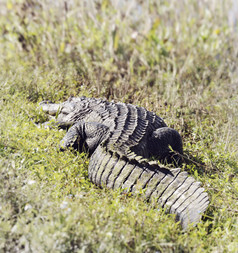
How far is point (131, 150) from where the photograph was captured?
3488 mm

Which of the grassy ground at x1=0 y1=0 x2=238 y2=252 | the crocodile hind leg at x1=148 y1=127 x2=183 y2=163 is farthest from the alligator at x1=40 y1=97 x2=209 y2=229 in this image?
the grassy ground at x1=0 y1=0 x2=238 y2=252

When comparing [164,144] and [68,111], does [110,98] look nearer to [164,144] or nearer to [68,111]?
[68,111]

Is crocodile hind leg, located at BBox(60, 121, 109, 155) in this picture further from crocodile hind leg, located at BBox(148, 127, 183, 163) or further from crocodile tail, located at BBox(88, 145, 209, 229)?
crocodile hind leg, located at BBox(148, 127, 183, 163)

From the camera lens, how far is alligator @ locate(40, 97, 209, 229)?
286 centimetres

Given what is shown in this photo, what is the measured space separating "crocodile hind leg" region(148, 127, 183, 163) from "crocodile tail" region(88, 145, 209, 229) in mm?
553

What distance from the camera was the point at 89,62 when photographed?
659 cm

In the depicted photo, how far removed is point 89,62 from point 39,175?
395 centimetres

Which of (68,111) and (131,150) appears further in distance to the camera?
(68,111)

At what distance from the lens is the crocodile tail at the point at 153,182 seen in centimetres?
276

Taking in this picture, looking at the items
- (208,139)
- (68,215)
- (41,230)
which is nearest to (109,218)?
(68,215)

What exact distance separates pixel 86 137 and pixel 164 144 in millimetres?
939

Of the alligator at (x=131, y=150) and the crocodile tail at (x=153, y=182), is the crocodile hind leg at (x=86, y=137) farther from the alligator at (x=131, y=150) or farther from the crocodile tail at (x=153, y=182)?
the crocodile tail at (x=153, y=182)

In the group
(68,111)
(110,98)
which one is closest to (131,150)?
(68,111)

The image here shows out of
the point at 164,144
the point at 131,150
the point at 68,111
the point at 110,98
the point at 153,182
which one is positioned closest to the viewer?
the point at 153,182
